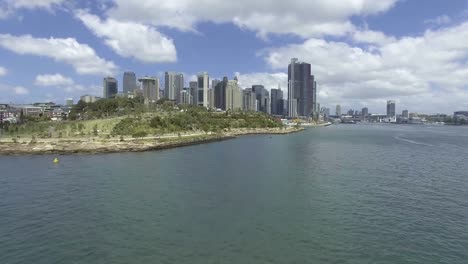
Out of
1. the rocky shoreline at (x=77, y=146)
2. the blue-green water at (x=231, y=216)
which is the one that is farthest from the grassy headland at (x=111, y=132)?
the blue-green water at (x=231, y=216)

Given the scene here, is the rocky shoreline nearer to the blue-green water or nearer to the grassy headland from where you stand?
the grassy headland

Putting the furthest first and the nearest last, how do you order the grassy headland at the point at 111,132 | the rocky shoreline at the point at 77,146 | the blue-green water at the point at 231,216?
1. the grassy headland at the point at 111,132
2. the rocky shoreline at the point at 77,146
3. the blue-green water at the point at 231,216

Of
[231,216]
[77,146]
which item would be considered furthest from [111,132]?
[231,216]

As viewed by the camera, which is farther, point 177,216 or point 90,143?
point 90,143

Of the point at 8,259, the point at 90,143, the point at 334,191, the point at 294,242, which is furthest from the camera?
the point at 90,143

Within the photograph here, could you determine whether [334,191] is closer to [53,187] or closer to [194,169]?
[194,169]

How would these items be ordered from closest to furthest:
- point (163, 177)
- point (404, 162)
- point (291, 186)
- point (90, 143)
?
1. point (291, 186)
2. point (163, 177)
3. point (404, 162)
4. point (90, 143)

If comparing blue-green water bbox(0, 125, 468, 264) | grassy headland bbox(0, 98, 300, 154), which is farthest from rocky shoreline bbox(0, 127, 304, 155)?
blue-green water bbox(0, 125, 468, 264)

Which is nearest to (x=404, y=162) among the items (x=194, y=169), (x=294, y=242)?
(x=194, y=169)

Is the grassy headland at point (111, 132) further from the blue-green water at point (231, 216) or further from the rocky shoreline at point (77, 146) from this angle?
the blue-green water at point (231, 216)
